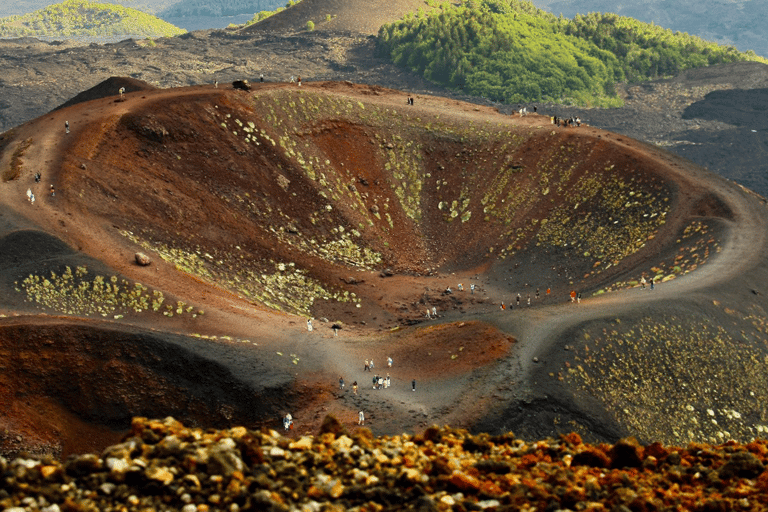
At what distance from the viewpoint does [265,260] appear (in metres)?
62.0

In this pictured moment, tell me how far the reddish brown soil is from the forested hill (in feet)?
280

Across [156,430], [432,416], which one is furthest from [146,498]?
[432,416]

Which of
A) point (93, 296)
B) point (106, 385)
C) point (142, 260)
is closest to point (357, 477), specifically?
point (106, 385)

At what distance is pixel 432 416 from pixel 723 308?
21.1m

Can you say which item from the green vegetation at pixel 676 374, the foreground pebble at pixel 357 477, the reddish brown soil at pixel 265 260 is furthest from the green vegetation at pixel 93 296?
the foreground pebble at pixel 357 477

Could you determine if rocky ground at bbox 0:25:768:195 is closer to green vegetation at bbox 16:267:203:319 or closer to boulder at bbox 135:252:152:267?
boulder at bbox 135:252:152:267

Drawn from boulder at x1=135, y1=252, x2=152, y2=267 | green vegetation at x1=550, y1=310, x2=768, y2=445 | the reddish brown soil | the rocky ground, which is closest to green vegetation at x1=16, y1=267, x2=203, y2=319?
the reddish brown soil

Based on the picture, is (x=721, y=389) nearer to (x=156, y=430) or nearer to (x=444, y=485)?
(x=444, y=485)

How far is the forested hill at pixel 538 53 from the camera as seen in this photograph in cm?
17000

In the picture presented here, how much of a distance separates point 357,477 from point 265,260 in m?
43.5

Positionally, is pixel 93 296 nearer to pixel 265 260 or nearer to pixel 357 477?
pixel 265 260

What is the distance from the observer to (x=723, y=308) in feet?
165

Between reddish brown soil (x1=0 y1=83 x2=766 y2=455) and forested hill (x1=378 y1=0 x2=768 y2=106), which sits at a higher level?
forested hill (x1=378 y1=0 x2=768 y2=106)

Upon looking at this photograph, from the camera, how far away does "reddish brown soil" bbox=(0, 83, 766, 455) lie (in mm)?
40625
